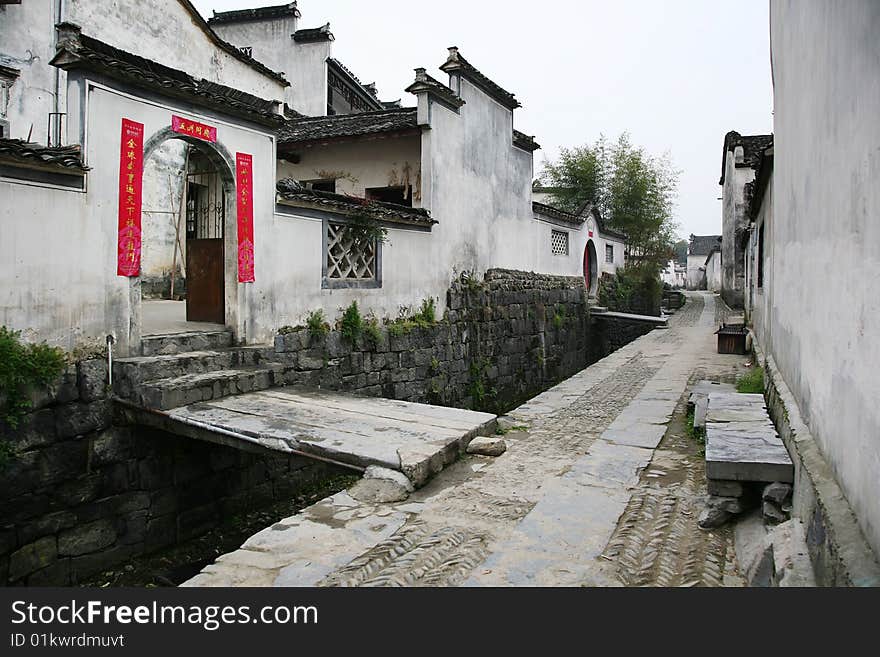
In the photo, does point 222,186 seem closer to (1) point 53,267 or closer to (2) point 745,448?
(1) point 53,267

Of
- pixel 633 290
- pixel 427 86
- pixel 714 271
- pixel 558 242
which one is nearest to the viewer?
pixel 427 86

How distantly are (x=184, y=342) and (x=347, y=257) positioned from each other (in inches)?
106

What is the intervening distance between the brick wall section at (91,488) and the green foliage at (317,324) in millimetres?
1908

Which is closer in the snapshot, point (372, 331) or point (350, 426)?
point (350, 426)

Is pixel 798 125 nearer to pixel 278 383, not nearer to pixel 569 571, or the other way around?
pixel 569 571

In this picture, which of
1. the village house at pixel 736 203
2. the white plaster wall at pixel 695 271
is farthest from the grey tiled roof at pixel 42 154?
the white plaster wall at pixel 695 271

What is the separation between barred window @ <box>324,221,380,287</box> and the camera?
8031 mm

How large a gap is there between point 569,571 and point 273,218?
5286 mm

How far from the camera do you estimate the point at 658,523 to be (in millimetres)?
3682

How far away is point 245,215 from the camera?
22.1 feet

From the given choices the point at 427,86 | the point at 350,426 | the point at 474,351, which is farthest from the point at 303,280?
the point at 474,351

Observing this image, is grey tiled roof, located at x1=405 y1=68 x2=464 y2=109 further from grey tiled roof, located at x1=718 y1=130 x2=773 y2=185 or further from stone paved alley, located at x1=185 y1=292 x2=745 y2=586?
grey tiled roof, located at x1=718 y1=130 x2=773 y2=185

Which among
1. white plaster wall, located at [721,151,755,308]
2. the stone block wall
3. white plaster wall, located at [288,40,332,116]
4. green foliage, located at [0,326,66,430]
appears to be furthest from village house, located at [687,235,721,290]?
green foliage, located at [0,326,66,430]

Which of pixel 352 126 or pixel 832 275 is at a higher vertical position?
pixel 352 126
